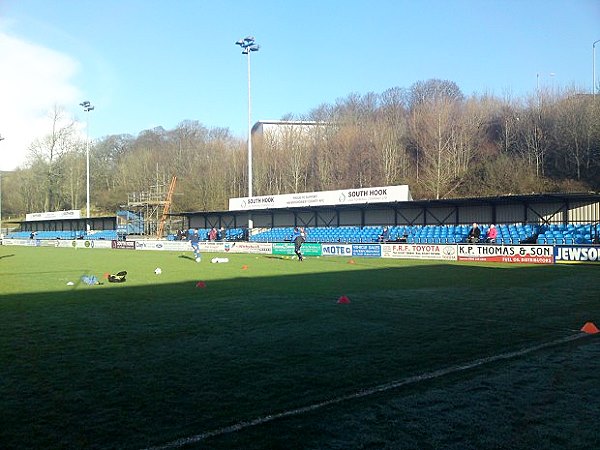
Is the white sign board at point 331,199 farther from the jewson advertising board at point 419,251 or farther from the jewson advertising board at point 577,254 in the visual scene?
the jewson advertising board at point 577,254

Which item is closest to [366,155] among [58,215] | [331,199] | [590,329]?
[331,199]

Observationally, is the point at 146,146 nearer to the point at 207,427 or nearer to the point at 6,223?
the point at 6,223

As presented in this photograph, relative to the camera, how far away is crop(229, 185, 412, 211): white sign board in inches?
1490

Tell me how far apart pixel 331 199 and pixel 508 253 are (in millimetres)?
16969

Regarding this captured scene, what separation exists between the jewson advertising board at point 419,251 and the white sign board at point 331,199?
20.9 feet

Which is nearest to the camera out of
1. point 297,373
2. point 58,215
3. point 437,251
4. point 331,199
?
point 297,373

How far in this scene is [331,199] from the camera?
137ft

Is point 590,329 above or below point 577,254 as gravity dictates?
below

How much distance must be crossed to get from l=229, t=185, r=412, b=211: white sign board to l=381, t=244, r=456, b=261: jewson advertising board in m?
6.37

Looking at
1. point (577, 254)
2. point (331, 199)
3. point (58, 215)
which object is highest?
point (58, 215)

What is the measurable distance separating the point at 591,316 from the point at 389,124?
5430 centimetres

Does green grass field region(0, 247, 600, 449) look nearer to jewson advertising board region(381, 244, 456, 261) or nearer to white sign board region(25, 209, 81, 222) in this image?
jewson advertising board region(381, 244, 456, 261)

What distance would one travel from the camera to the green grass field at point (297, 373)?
4.65 m

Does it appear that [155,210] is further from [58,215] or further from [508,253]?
[508,253]
